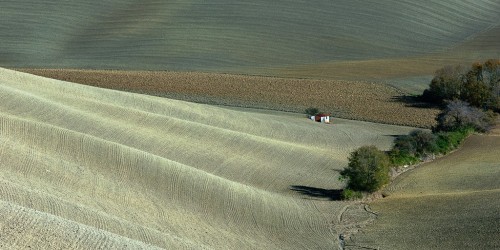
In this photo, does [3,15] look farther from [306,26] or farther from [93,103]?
[93,103]

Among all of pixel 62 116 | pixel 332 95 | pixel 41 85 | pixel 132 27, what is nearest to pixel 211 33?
pixel 132 27

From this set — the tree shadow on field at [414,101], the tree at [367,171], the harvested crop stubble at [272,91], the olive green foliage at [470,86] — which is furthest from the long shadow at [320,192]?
the tree shadow on field at [414,101]

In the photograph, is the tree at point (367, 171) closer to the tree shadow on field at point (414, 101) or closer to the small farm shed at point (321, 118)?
the small farm shed at point (321, 118)

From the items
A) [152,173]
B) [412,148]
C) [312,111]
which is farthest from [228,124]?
[152,173]

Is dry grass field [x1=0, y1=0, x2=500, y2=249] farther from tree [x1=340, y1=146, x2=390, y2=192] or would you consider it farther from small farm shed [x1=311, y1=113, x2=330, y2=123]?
small farm shed [x1=311, y1=113, x2=330, y2=123]

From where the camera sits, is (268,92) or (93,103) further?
(268,92)

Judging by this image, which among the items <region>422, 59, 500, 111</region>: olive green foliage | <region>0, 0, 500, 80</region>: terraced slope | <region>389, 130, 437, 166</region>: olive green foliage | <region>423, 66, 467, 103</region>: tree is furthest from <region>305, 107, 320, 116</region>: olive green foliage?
<region>0, 0, 500, 80</region>: terraced slope
